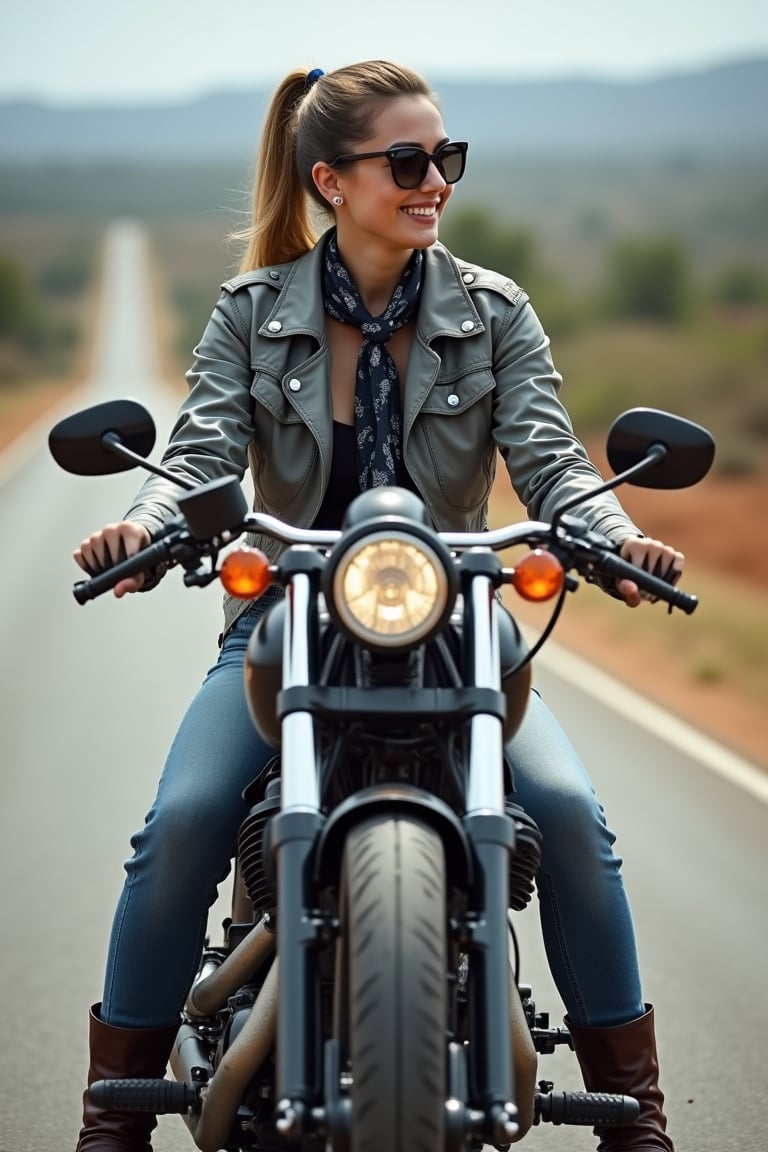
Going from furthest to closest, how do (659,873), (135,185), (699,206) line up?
(135,185), (699,206), (659,873)

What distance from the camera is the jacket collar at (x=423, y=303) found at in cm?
385

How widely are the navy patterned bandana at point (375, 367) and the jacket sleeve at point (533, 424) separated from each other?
22cm

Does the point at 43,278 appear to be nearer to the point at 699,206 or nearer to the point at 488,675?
the point at 699,206

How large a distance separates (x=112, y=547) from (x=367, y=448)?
2.66 feet

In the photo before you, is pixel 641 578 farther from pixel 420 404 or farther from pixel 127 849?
pixel 127 849

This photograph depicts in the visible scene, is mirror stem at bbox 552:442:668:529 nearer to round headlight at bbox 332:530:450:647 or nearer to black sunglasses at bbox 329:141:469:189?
round headlight at bbox 332:530:450:647

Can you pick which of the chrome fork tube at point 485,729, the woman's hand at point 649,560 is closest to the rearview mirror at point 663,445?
the woman's hand at point 649,560

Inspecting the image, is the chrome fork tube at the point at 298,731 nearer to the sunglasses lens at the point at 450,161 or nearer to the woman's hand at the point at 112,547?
the woman's hand at the point at 112,547

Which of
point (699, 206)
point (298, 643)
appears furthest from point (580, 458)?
point (699, 206)

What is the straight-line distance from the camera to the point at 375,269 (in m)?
3.94

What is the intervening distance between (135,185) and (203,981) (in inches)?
7252

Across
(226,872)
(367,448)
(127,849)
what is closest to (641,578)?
(367,448)

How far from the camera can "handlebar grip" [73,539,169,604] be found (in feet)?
10.1

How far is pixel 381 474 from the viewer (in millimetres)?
3771
